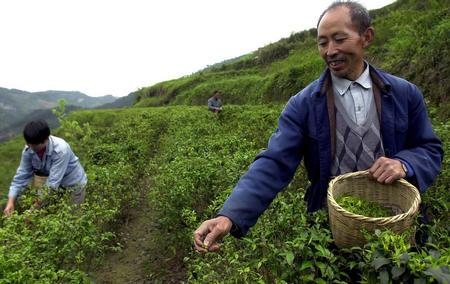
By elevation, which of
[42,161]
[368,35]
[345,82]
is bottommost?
[42,161]

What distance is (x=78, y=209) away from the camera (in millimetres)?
4855

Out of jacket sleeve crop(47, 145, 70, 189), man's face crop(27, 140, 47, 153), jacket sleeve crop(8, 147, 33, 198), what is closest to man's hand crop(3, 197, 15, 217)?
jacket sleeve crop(8, 147, 33, 198)

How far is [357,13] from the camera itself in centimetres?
218

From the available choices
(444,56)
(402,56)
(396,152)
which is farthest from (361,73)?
(402,56)

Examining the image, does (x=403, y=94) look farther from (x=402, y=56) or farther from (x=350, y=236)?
(x=402, y=56)

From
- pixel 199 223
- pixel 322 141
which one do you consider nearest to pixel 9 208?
pixel 199 223

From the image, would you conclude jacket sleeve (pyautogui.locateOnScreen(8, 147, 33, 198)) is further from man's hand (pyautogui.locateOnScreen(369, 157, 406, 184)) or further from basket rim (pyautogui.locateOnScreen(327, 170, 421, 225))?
man's hand (pyautogui.locateOnScreen(369, 157, 406, 184))

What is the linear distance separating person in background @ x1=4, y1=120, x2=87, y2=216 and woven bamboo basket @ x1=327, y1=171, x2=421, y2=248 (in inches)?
142

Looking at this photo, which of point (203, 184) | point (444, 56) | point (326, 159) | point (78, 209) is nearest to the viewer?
point (326, 159)

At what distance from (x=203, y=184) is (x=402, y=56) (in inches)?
265

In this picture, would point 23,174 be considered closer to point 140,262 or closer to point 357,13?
point 140,262

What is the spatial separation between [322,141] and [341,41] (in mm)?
519

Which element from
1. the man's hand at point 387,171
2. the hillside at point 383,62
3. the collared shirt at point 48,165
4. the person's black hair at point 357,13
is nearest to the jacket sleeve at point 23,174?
the collared shirt at point 48,165

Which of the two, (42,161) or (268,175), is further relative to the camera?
(42,161)
